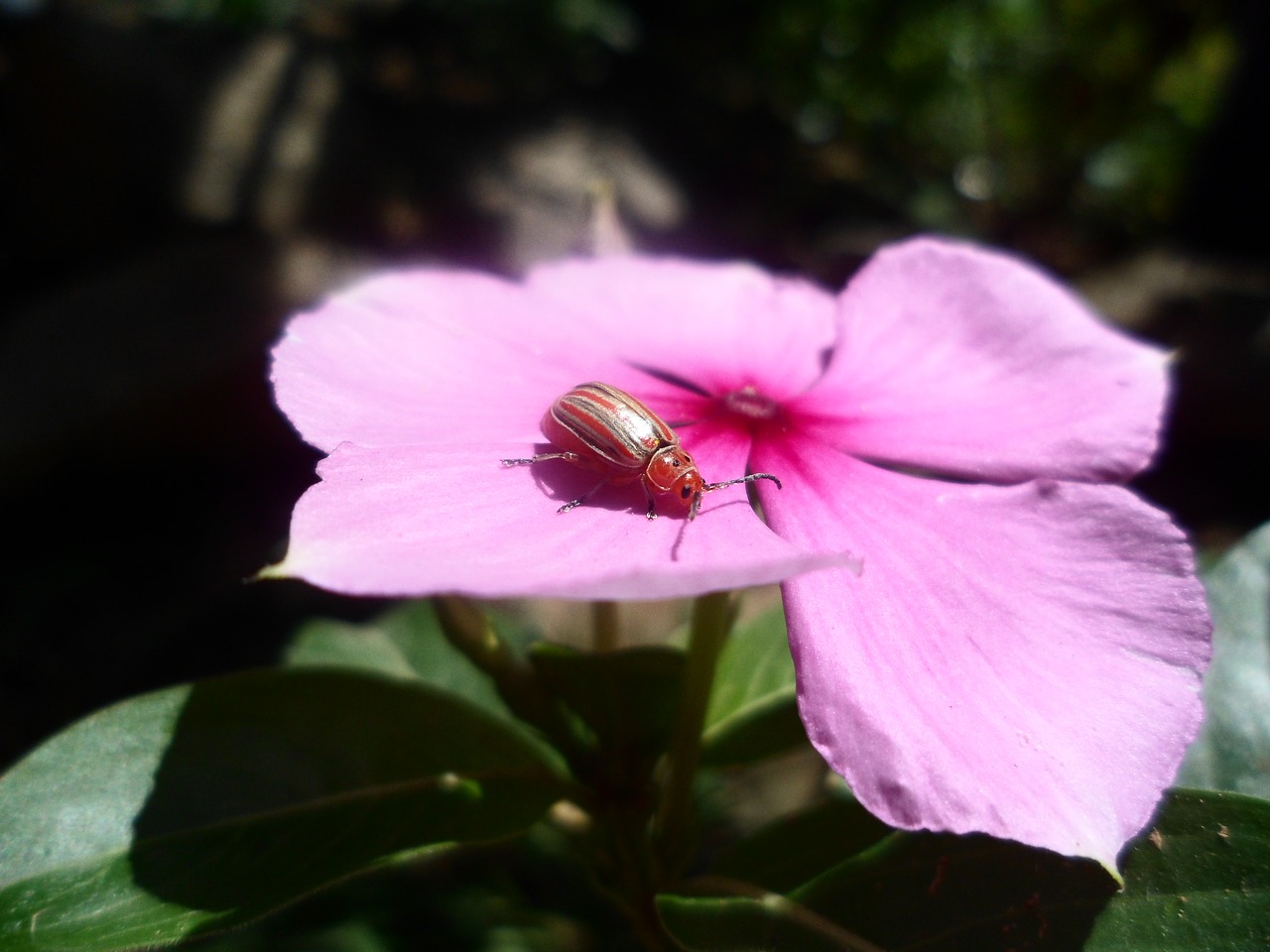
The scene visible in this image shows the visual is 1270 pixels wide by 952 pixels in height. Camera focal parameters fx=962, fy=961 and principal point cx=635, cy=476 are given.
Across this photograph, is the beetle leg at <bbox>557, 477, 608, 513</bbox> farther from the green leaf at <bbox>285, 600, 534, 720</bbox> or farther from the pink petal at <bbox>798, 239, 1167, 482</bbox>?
the green leaf at <bbox>285, 600, 534, 720</bbox>

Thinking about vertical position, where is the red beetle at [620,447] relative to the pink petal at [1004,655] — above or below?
→ above

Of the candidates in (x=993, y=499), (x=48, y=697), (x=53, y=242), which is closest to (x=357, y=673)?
(x=993, y=499)

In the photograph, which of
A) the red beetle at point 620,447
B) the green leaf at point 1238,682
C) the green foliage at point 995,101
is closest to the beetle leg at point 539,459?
the red beetle at point 620,447

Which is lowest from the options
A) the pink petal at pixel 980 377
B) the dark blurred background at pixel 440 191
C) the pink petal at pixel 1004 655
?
the dark blurred background at pixel 440 191

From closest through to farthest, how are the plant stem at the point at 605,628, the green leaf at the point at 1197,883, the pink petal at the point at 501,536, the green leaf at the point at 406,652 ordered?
1. the pink petal at the point at 501,536
2. the green leaf at the point at 1197,883
3. the plant stem at the point at 605,628
4. the green leaf at the point at 406,652

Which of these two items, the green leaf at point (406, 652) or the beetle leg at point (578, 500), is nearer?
the beetle leg at point (578, 500)

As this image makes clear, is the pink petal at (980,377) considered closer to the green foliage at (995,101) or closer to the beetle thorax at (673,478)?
the beetle thorax at (673,478)

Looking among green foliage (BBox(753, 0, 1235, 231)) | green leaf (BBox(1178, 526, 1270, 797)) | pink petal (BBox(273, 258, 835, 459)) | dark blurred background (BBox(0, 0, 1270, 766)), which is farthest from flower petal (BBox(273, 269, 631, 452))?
green foliage (BBox(753, 0, 1235, 231))

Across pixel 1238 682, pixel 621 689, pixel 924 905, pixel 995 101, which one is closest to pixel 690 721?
pixel 621 689

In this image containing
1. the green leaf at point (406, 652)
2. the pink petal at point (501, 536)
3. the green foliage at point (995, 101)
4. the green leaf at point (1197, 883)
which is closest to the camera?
the pink petal at point (501, 536)
